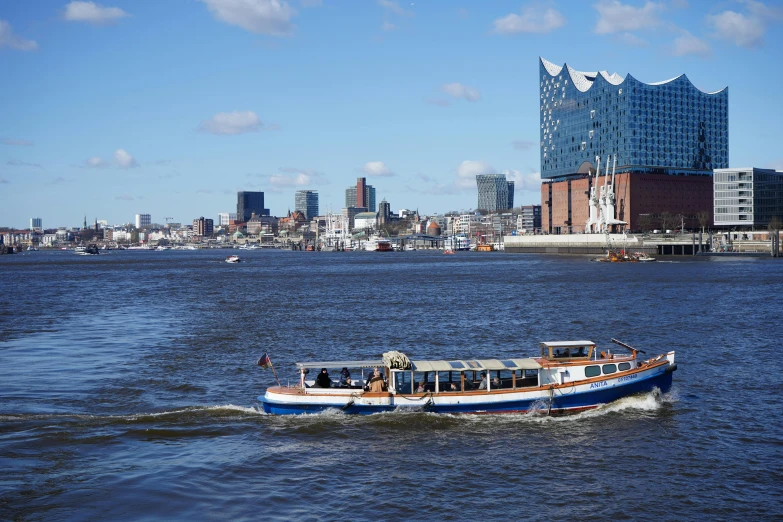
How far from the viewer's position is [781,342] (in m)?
43.2

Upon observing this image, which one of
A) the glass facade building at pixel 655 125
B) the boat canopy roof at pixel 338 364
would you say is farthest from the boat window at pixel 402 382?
the glass facade building at pixel 655 125

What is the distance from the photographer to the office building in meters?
188

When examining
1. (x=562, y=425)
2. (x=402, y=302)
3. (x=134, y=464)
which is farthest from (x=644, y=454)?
(x=402, y=302)

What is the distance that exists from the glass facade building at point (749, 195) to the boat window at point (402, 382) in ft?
594

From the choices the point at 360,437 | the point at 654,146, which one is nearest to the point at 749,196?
the point at 654,146

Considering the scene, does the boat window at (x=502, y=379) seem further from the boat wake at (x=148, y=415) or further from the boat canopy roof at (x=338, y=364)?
the boat wake at (x=148, y=415)

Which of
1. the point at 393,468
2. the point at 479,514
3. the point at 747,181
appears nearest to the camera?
the point at 479,514

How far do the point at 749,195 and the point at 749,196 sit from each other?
26 centimetres

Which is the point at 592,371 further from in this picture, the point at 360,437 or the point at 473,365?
the point at 360,437

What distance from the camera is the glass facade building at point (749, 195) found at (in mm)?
188000

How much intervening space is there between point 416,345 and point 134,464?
2198 cm

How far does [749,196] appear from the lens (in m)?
188

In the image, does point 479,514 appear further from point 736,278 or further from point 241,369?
point 736,278

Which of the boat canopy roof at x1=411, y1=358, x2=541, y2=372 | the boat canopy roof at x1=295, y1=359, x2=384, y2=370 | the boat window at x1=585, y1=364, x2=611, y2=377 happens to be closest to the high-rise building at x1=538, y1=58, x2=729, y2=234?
the boat window at x1=585, y1=364, x2=611, y2=377
